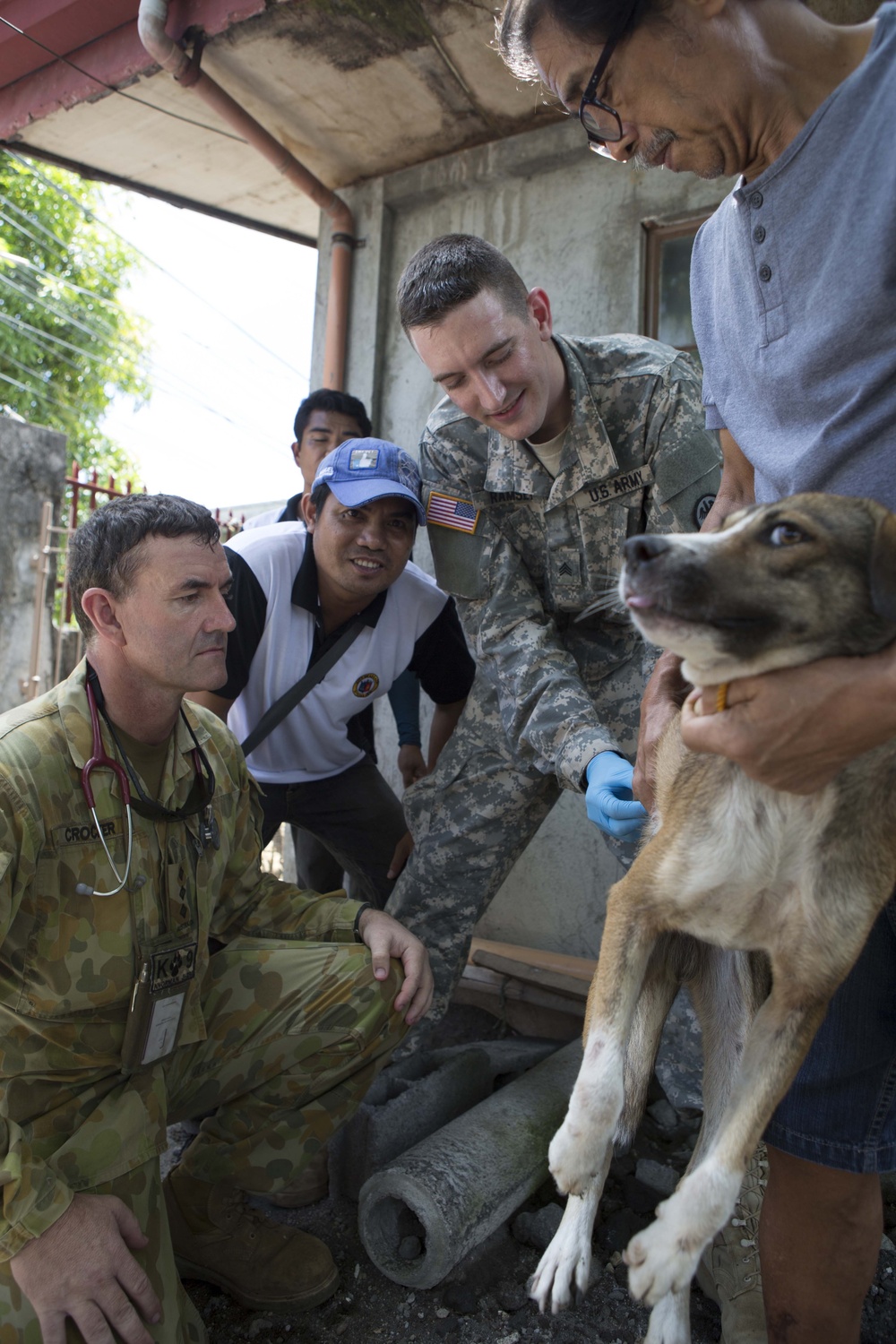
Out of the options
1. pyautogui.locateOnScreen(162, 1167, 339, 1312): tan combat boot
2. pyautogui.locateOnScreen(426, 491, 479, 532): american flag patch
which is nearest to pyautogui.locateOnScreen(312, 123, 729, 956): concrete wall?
pyautogui.locateOnScreen(426, 491, 479, 532): american flag patch

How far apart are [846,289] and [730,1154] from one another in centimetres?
151

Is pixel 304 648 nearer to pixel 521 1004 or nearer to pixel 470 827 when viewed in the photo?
pixel 470 827

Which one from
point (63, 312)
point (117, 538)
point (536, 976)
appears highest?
point (63, 312)

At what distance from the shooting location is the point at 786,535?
5.15 feet

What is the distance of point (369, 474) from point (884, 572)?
2.35 metres

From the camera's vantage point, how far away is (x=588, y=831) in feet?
15.7

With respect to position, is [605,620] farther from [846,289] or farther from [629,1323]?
[629,1323]

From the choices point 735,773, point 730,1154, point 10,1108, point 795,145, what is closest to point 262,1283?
point 10,1108

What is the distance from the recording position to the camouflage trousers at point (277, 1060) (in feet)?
8.83

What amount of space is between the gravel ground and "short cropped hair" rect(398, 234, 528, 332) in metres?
2.81

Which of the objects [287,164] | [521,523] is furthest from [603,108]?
[287,164]

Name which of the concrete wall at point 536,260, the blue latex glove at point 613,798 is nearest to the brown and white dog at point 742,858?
the blue latex glove at point 613,798

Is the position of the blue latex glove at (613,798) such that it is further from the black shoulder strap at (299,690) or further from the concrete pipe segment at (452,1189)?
the black shoulder strap at (299,690)

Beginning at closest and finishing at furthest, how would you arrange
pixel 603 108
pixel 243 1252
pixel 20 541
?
pixel 603 108, pixel 243 1252, pixel 20 541
